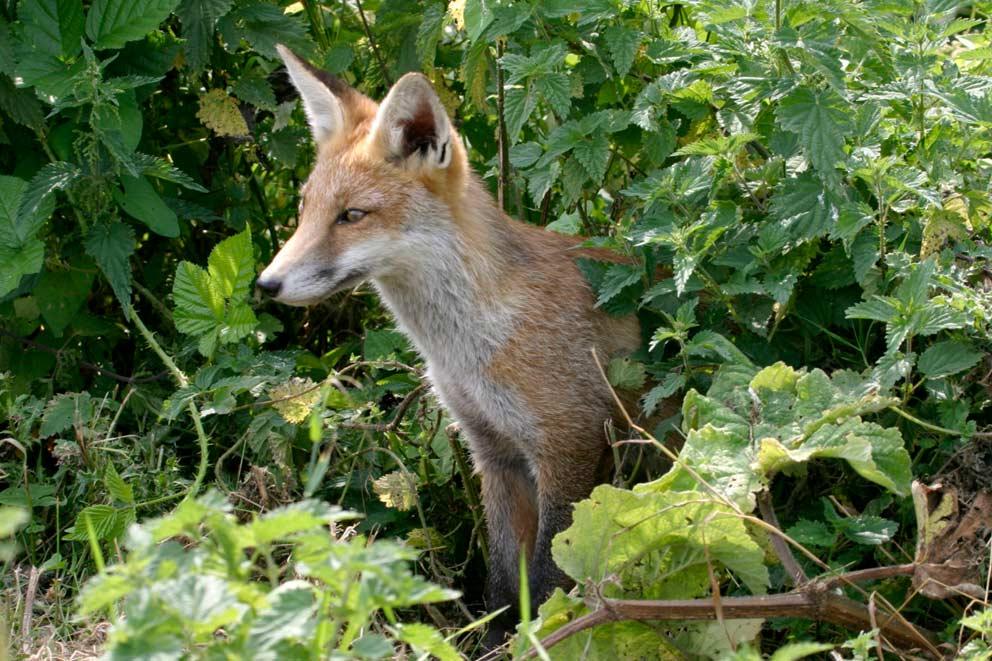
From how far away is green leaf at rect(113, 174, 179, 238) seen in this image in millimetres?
5934

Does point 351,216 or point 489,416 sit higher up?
point 351,216

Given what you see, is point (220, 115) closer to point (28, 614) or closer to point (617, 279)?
point (617, 279)

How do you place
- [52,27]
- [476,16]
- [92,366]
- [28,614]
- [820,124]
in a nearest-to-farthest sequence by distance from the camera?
[820,124] < [28,614] < [476,16] < [52,27] < [92,366]

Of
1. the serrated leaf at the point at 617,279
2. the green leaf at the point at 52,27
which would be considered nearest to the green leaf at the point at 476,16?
the serrated leaf at the point at 617,279

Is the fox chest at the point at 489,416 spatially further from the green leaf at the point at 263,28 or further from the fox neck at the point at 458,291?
the green leaf at the point at 263,28

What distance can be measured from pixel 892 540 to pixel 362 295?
3.67 meters

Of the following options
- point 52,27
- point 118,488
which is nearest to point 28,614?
point 118,488

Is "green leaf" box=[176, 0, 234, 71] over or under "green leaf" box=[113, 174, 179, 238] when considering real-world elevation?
over

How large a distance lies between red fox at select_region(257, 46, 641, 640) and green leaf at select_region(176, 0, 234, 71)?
2.44 feet

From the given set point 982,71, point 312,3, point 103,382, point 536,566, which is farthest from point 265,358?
point 982,71

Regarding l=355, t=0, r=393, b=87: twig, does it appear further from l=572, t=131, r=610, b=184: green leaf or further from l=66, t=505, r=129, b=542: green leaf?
l=66, t=505, r=129, b=542: green leaf

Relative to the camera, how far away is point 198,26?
20.1 ft

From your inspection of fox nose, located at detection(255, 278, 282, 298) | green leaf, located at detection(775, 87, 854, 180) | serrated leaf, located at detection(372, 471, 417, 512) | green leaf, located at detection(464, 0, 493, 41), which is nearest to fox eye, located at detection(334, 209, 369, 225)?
fox nose, located at detection(255, 278, 282, 298)

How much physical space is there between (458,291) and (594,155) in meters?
0.86
